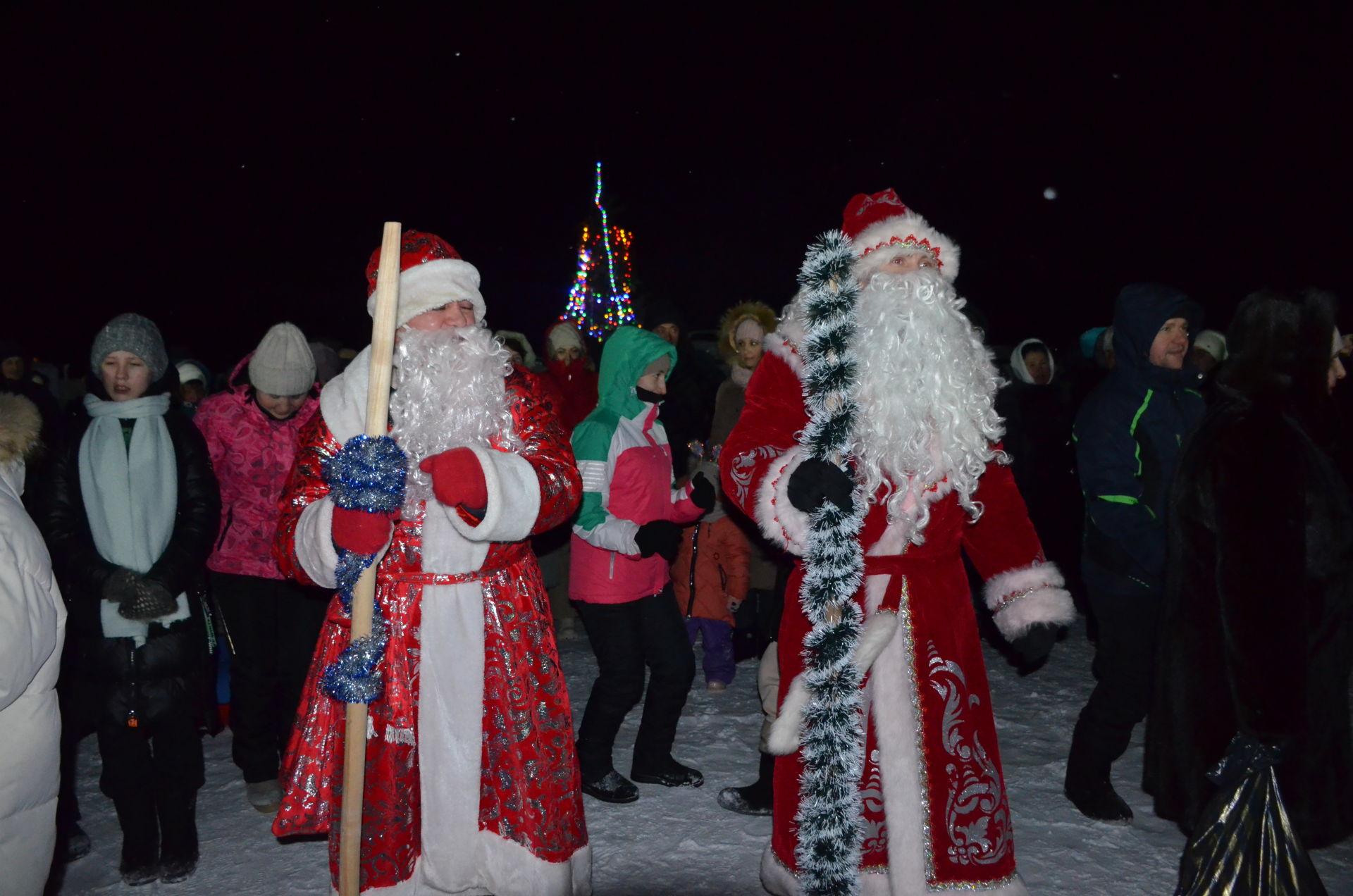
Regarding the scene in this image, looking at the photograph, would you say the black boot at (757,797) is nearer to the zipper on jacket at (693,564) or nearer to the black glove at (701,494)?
the black glove at (701,494)

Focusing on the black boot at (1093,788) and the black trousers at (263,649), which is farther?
the black trousers at (263,649)

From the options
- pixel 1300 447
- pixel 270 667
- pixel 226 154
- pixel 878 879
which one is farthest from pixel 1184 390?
Answer: pixel 226 154

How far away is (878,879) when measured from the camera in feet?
8.53

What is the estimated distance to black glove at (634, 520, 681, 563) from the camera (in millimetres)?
4078

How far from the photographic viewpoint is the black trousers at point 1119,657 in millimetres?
3861

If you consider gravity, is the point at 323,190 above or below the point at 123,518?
above

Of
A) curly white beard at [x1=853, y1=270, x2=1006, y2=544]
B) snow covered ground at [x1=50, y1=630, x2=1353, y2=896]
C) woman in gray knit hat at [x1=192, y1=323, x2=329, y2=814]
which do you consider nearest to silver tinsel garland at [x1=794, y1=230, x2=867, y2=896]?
curly white beard at [x1=853, y1=270, x2=1006, y2=544]

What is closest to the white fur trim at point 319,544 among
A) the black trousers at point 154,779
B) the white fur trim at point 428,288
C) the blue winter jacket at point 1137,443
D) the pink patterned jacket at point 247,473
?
the white fur trim at point 428,288

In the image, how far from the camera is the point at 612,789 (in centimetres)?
430

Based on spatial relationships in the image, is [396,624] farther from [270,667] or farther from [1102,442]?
[1102,442]

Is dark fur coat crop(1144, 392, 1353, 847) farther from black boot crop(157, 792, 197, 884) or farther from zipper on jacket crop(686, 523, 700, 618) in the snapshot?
black boot crop(157, 792, 197, 884)

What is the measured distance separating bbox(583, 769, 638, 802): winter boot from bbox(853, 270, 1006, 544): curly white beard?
7.43 ft

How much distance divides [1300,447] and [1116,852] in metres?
1.95

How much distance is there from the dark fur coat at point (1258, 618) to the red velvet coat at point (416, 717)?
200cm
